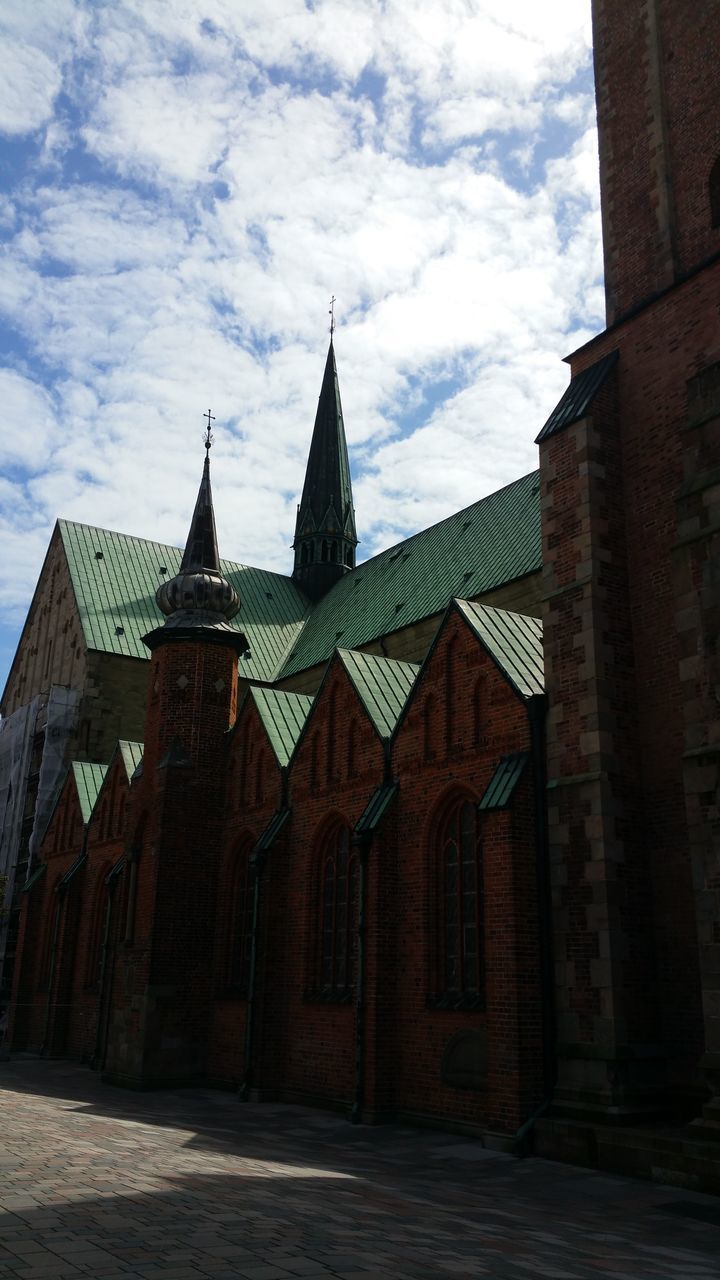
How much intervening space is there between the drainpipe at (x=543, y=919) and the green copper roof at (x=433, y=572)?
1368 centimetres

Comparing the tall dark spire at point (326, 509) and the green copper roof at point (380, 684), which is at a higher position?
the tall dark spire at point (326, 509)

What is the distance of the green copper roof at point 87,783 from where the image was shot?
108 feet

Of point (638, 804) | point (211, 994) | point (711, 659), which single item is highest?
point (711, 659)

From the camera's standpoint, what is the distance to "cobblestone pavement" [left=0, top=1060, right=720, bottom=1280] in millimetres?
7270

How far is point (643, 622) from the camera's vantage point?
A: 1672cm

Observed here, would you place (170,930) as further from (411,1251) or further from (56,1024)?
(411,1251)

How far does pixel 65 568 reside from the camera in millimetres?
43812

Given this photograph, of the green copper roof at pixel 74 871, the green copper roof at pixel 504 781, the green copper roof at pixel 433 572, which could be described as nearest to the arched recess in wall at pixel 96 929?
the green copper roof at pixel 74 871

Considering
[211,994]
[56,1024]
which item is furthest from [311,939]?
[56,1024]

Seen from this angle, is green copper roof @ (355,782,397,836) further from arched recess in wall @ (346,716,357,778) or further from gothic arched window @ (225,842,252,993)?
gothic arched window @ (225,842,252,993)

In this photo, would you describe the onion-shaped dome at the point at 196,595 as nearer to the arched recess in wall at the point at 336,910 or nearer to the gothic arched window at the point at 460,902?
the arched recess in wall at the point at 336,910

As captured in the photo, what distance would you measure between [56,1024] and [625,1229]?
24239 mm

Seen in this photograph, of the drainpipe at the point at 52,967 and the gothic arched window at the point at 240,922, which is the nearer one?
the gothic arched window at the point at 240,922

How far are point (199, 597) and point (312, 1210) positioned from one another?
19361mm
